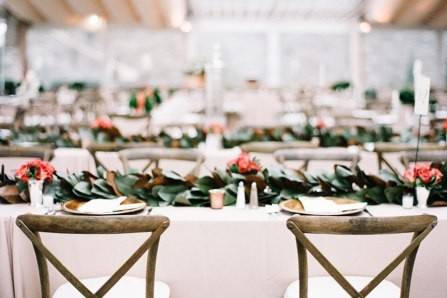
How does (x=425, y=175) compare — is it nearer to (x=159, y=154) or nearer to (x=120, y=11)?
(x=159, y=154)

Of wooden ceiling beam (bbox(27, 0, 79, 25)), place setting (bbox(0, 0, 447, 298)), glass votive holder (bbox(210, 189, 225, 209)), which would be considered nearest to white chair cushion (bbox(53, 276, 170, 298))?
place setting (bbox(0, 0, 447, 298))

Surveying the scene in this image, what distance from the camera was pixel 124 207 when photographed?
224 cm

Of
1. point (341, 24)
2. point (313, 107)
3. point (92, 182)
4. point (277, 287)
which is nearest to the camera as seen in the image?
point (277, 287)

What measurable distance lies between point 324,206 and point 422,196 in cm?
43

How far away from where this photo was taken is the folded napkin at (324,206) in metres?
2.19

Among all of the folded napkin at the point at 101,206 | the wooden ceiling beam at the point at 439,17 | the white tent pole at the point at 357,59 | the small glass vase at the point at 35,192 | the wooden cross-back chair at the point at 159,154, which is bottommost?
the folded napkin at the point at 101,206

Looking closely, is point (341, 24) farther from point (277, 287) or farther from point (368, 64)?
point (277, 287)

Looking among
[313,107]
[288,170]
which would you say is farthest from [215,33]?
[288,170]

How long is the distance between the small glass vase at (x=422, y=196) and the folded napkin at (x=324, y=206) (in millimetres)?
274

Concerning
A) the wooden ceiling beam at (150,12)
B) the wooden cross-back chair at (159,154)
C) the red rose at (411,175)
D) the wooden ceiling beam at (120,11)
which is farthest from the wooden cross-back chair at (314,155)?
the wooden ceiling beam at (120,11)

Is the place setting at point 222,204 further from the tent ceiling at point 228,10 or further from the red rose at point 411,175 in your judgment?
the tent ceiling at point 228,10

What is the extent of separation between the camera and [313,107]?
10.2 metres

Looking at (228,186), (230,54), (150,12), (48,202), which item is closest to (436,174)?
(228,186)

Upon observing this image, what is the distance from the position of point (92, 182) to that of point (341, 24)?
14082 millimetres
